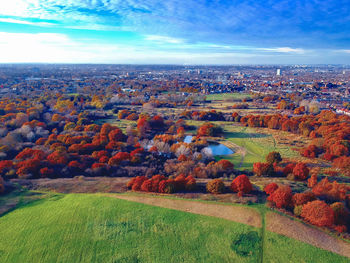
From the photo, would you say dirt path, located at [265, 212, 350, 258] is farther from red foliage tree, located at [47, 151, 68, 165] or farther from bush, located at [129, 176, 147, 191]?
red foliage tree, located at [47, 151, 68, 165]

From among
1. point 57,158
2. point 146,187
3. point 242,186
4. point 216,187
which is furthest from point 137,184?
point 57,158

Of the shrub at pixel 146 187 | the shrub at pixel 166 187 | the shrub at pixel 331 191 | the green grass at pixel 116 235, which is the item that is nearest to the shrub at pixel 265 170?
the shrub at pixel 331 191

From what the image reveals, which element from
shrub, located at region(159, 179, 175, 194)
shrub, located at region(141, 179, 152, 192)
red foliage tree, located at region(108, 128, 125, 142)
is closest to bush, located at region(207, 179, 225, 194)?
shrub, located at region(159, 179, 175, 194)

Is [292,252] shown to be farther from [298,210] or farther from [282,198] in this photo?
[282,198]

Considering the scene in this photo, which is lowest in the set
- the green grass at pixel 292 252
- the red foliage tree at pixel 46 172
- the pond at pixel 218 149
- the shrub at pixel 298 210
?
the pond at pixel 218 149

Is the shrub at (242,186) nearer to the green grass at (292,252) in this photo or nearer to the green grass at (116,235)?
the green grass at (116,235)

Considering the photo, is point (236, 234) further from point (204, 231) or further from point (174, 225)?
point (174, 225)

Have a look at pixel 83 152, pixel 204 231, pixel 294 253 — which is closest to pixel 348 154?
pixel 294 253
